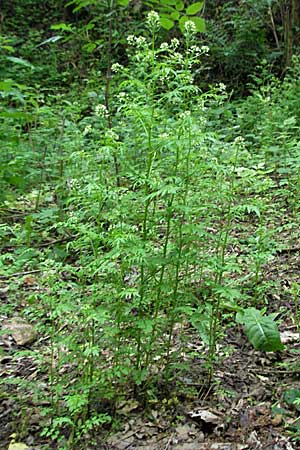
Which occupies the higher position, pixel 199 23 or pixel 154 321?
pixel 199 23

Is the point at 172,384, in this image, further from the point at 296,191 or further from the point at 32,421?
the point at 296,191

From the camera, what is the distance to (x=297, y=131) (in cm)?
537

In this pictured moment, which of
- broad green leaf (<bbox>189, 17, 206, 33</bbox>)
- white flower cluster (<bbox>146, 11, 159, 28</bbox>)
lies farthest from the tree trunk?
white flower cluster (<bbox>146, 11, 159, 28</bbox>)

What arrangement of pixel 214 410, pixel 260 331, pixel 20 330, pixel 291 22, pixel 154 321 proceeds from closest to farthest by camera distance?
pixel 154 321 → pixel 214 410 → pixel 260 331 → pixel 20 330 → pixel 291 22

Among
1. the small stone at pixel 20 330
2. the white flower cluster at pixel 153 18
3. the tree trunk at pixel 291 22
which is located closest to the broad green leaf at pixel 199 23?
the white flower cluster at pixel 153 18

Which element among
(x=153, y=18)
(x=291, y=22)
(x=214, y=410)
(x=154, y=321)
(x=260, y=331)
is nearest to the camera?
(x=153, y=18)

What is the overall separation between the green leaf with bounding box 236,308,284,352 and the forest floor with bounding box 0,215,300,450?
0.16m

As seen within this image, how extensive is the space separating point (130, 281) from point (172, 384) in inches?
23.9

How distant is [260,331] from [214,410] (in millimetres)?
488

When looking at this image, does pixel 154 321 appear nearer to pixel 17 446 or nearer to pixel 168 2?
pixel 17 446

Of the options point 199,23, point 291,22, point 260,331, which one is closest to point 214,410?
point 260,331

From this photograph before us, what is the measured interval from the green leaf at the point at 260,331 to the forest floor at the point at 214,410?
0.16 metres

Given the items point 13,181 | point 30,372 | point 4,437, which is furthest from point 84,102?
point 4,437

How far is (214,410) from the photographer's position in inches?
101
